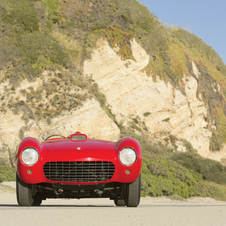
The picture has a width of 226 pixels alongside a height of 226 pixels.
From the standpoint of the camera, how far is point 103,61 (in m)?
27.2

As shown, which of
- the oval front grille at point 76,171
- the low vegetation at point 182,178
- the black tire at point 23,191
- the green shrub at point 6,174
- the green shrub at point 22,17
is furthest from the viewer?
the green shrub at point 22,17

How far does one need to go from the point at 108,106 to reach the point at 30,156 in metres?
20.6

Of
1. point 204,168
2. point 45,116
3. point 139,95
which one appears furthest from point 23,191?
point 139,95

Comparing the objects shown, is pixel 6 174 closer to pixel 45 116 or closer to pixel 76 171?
pixel 45 116

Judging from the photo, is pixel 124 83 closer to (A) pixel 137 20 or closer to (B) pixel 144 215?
(A) pixel 137 20

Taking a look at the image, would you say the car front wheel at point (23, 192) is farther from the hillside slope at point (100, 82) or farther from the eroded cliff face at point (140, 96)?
the eroded cliff face at point (140, 96)

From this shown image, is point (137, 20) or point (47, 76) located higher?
point (137, 20)

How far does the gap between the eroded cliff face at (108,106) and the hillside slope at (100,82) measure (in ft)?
0.20

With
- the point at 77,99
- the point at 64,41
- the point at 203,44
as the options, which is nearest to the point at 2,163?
the point at 77,99

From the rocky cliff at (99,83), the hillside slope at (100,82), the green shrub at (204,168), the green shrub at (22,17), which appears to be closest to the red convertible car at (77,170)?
the hillside slope at (100,82)

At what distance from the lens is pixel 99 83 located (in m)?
26.7

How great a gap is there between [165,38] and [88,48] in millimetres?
11948

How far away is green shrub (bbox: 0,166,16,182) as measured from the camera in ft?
48.5

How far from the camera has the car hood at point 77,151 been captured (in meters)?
5.22
